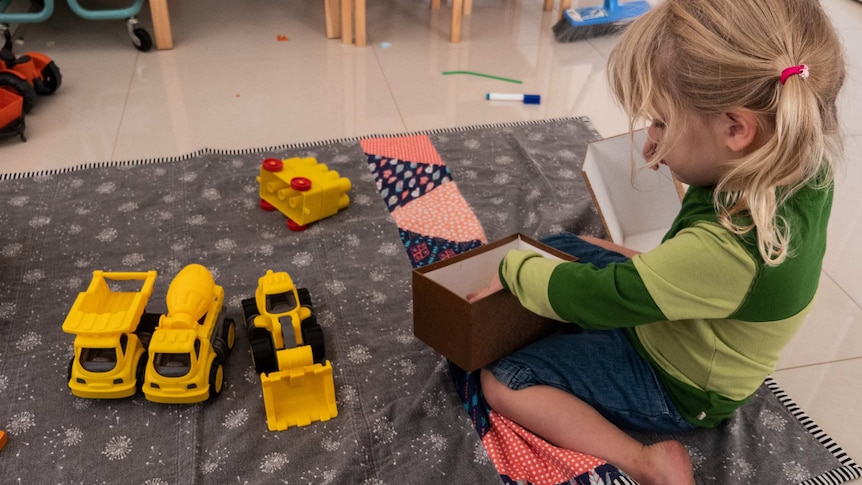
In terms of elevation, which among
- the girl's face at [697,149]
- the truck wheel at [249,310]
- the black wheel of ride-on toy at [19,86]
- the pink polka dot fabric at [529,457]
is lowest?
the pink polka dot fabric at [529,457]

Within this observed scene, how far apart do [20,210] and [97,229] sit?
163 millimetres

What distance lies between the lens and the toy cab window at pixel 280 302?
1.02 meters

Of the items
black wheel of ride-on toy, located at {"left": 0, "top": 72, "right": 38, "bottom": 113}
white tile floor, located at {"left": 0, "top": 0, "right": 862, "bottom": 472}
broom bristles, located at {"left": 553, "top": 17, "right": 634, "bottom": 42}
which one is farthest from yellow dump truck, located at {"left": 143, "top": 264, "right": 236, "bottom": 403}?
broom bristles, located at {"left": 553, "top": 17, "right": 634, "bottom": 42}

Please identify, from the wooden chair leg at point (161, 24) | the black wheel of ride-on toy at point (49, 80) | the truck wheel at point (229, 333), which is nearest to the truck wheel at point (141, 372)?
the truck wheel at point (229, 333)

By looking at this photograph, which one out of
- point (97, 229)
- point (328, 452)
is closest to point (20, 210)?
point (97, 229)

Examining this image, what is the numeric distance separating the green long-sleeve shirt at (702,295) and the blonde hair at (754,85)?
26mm

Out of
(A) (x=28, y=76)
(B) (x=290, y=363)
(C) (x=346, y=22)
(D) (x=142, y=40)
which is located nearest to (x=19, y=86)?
(A) (x=28, y=76)

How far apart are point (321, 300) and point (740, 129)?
678mm

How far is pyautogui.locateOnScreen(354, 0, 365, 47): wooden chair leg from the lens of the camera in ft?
6.51

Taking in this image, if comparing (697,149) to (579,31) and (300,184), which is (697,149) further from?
(579,31)

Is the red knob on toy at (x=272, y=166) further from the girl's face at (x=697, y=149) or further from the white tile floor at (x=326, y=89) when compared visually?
the girl's face at (x=697, y=149)

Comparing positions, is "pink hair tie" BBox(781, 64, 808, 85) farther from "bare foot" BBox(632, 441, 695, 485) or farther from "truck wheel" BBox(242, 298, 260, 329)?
"truck wheel" BBox(242, 298, 260, 329)

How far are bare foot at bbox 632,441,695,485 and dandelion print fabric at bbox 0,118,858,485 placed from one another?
4cm

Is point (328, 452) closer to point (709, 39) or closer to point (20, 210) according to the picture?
point (709, 39)
